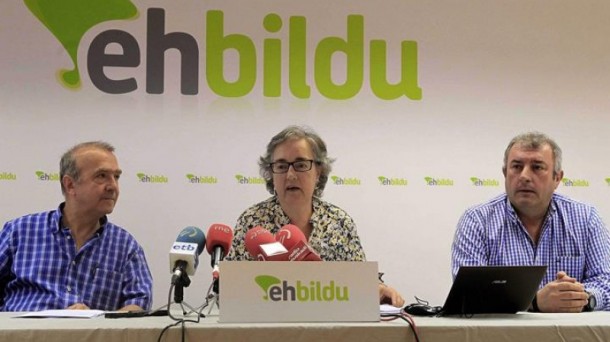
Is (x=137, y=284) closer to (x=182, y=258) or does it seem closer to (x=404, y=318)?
(x=182, y=258)

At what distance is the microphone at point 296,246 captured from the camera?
2082 mm

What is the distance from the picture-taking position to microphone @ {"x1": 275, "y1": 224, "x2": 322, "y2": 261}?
2.08m

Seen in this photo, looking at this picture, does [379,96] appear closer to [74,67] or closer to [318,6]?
[318,6]

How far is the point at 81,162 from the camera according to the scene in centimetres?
331

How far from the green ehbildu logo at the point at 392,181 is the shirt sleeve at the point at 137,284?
4.62 feet

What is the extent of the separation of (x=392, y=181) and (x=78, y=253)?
5.71ft

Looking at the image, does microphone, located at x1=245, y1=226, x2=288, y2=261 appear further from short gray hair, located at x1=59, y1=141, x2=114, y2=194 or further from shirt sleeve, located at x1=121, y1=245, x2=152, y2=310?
short gray hair, located at x1=59, y1=141, x2=114, y2=194

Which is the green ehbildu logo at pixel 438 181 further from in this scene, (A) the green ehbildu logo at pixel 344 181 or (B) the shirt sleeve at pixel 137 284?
(B) the shirt sleeve at pixel 137 284

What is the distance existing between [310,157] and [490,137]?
138 cm

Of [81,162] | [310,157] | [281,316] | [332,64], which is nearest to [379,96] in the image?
[332,64]

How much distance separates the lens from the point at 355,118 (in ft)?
13.1

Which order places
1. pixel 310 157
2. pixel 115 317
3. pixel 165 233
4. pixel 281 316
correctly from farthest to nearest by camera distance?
pixel 165 233 < pixel 310 157 < pixel 115 317 < pixel 281 316

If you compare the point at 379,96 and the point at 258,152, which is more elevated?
the point at 379,96

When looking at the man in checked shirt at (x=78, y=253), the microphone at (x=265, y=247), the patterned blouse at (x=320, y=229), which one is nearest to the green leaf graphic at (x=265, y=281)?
the microphone at (x=265, y=247)
